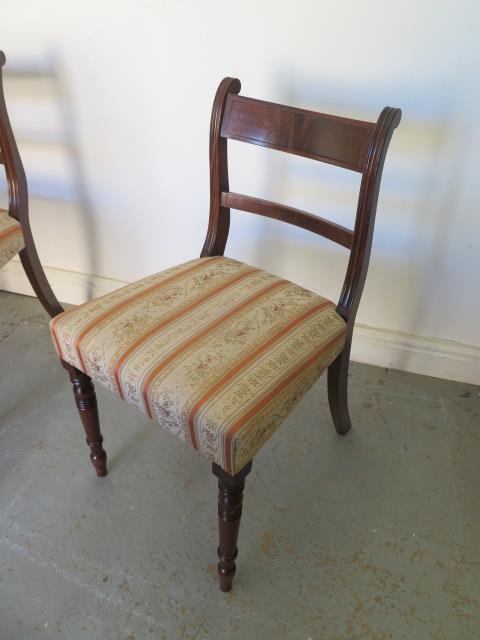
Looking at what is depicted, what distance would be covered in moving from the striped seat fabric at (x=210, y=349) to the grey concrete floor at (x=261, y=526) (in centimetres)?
38

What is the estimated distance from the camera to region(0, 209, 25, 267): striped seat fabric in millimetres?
1298

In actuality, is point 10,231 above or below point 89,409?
above

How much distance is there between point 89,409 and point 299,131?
707 mm

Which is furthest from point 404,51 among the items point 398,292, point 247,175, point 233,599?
point 233,599

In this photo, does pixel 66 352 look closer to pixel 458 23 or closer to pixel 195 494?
pixel 195 494

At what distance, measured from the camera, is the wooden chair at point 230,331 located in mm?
833

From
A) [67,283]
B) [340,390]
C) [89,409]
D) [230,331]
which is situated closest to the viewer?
[230,331]

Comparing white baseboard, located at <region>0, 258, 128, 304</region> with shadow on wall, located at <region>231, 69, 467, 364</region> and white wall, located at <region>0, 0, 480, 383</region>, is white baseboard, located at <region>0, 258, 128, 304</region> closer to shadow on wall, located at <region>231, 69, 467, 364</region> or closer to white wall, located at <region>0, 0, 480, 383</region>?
white wall, located at <region>0, 0, 480, 383</region>

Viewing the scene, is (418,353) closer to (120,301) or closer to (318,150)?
(318,150)

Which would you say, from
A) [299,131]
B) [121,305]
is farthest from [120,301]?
[299,131]

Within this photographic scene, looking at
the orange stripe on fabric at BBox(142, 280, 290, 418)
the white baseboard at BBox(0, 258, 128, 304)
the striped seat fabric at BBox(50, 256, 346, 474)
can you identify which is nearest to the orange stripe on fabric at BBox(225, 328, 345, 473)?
the striped seat fabric at BBox(50, 256, 346, 474)

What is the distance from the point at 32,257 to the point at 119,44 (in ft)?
1.96

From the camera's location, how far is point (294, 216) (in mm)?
1098

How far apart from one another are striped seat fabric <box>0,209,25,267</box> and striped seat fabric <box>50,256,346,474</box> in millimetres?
421
